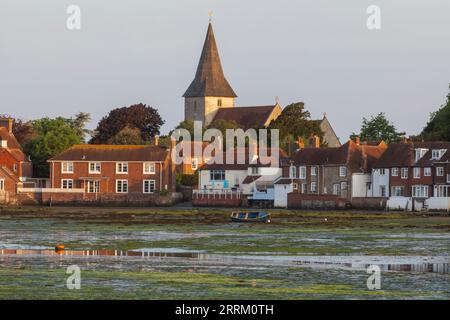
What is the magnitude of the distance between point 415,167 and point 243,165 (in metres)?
23.5

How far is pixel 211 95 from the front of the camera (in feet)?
638

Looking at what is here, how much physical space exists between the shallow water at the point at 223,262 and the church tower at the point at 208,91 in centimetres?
11566

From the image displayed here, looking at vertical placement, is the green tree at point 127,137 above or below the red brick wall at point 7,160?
above

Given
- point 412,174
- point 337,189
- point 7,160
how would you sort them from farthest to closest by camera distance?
1. point 7,160
2. point 337,189
3. point 412,174

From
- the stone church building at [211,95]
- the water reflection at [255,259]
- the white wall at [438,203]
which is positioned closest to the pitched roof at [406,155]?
the white wall at [438,203]

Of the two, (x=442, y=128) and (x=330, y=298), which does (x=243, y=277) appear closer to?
(x=330, y=298)

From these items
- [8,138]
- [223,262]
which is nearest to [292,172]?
[8,138]

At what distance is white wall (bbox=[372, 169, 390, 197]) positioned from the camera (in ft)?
388

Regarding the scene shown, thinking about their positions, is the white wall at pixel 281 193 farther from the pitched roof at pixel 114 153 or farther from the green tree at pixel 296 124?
the green tree at pixel 296 124

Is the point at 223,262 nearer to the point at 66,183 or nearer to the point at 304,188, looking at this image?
the point at 304,188

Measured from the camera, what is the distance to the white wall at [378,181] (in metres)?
118

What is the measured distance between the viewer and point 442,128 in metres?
137

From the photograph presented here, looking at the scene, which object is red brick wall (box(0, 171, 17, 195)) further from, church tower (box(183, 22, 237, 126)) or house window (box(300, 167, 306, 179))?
church tower (box(183, 22, 237, 126))

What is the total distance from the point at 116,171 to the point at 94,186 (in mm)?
2997
